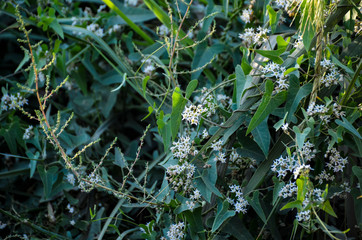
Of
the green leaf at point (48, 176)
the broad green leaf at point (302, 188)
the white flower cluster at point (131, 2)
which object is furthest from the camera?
the white flower cluster at point (131, 2)

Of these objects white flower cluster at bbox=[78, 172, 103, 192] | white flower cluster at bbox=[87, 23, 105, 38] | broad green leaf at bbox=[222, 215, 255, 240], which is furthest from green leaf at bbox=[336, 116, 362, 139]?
white flower cluster at bbox=[87, 23, 105, 38]

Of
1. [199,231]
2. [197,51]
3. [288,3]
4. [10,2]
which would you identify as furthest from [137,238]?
[10,2]

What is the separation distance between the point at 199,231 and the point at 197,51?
549 mm

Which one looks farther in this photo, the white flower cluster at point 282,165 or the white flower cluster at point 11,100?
the white flower cluster at point 11,100

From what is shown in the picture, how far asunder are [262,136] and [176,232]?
287 mm

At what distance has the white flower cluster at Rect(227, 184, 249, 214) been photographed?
0.90 meters

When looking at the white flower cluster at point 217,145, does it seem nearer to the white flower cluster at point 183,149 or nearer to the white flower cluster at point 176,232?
the white flower cluster at point 183,149

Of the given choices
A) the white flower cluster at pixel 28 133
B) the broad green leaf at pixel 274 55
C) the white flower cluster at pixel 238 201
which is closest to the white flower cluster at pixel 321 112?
the broad green leaf at pixel 274 55

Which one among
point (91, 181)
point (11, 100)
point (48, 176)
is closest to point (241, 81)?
point (91, 181)

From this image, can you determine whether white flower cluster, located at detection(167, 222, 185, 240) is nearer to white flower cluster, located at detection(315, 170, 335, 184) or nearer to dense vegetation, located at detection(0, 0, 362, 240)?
dense vegetation, located at detection(0, 0, 362, 240)

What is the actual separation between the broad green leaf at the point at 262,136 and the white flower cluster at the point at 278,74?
73 mm

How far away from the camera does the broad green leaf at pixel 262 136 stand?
2.83ft

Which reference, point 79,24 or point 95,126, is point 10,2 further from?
point 95,126

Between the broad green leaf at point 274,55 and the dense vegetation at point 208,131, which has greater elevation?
the broad green leaf at point 274,55
